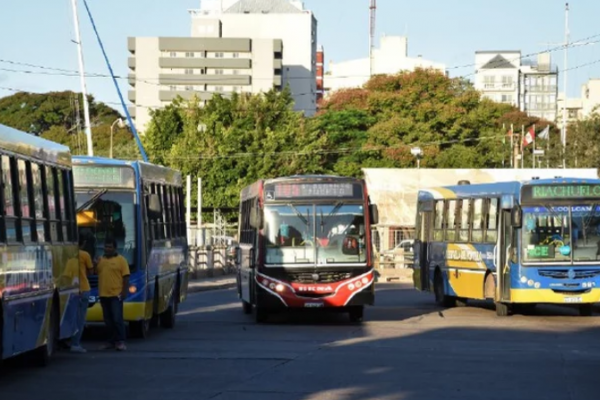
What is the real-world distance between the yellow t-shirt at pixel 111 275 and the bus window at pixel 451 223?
545 inches

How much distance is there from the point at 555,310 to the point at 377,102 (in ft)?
215

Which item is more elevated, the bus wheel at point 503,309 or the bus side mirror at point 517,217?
the bus side mirror at point 517,217

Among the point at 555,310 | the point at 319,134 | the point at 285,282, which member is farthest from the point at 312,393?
the point at 319,134

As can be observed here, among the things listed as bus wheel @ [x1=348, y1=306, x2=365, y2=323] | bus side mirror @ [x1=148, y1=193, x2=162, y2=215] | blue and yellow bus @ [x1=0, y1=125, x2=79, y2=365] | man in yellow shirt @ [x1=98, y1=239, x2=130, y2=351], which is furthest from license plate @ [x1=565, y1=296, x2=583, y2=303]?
blue and yellow bus @ [x1=0, y1=125, x2=79, y2=365]

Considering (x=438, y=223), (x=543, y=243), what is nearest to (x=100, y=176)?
(x=543, y=243)

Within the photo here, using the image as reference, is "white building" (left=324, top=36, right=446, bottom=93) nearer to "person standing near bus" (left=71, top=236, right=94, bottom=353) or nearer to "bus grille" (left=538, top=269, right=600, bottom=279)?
"bus grille" (left=538, top=269, right=600, bottom=279)

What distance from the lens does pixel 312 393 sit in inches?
541

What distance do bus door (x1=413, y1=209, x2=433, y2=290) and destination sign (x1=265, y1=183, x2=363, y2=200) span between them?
27.0 ft

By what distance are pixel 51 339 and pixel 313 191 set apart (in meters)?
10.6

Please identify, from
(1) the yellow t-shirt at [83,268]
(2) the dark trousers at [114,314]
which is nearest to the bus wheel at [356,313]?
(2) the dark trousers at [114,314]

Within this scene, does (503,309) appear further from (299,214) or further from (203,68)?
(203,68)

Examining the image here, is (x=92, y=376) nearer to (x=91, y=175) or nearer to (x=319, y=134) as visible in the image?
(x=91, y=175)

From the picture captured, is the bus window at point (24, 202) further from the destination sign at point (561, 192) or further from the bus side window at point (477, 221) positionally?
the bus side window at point (477, 221)

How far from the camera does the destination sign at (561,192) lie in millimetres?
27453
